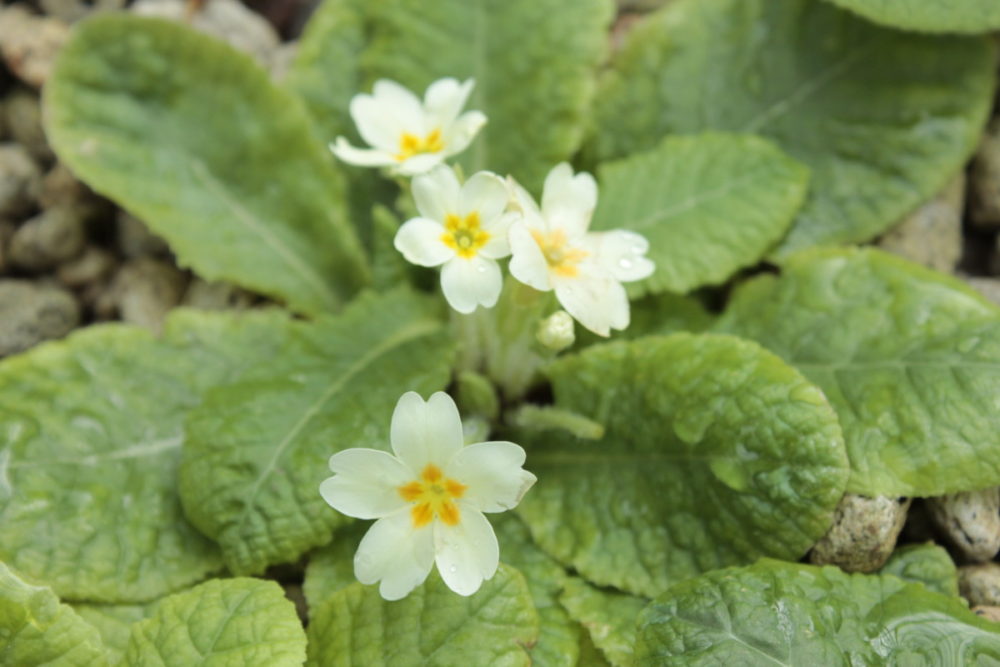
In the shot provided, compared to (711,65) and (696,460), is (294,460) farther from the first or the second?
(711,65)

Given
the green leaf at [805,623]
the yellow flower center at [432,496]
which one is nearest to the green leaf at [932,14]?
the green leaf at [805,623]

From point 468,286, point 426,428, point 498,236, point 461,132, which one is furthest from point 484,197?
point 426,428

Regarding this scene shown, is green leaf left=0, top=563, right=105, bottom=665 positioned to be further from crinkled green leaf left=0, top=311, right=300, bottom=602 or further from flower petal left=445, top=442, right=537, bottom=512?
flower petal left=445, top=442, right=537, bottom=512

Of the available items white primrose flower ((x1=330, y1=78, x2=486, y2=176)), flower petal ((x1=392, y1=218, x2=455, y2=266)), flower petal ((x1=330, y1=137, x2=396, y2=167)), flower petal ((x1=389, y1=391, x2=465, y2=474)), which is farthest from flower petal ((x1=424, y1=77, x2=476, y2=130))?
flower petal ((x1=389, y1=391, x2=465, y2=474))

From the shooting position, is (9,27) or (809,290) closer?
(809,290)

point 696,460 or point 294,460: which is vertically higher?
point 696,460

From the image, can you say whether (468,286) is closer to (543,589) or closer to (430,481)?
(430,481)

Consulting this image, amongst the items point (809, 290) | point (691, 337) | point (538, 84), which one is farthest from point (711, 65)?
point (691, 337)
